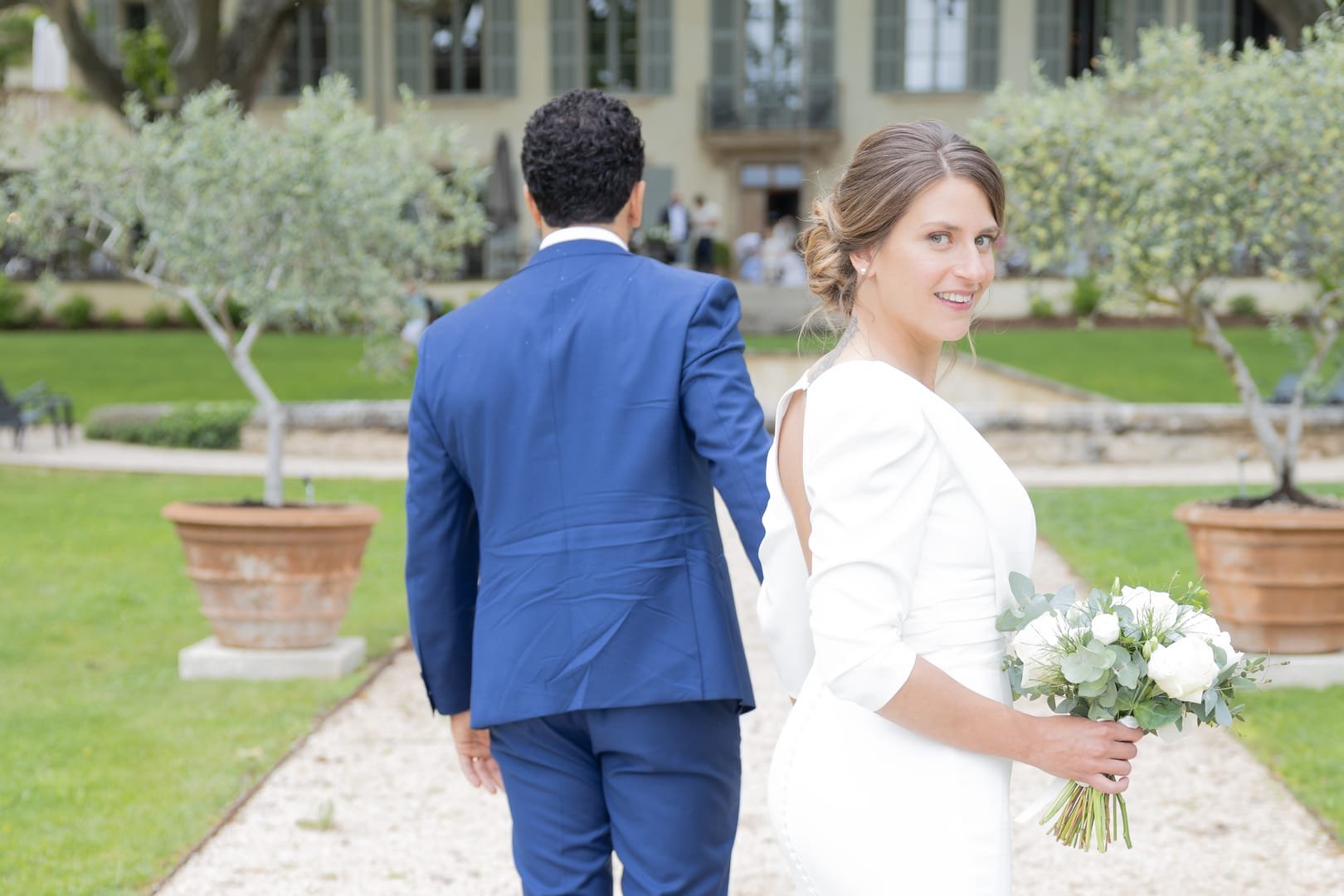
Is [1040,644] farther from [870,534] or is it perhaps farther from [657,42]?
[657,42]

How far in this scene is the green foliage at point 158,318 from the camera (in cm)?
2675

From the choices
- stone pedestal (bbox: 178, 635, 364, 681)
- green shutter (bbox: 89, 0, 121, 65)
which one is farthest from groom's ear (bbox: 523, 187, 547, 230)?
green shutter (bbox: 89, 0, 121, 65)

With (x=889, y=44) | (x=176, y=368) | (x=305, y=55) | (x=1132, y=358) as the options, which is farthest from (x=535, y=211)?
(x=305, y=55)

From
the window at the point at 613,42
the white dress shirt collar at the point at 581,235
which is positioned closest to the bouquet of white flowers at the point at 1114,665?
the white dress shirt collar at the point at 581,235

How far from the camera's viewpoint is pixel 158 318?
87.8 ft

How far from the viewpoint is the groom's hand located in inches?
103

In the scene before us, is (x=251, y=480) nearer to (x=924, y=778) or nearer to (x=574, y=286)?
(x=574, y=286)

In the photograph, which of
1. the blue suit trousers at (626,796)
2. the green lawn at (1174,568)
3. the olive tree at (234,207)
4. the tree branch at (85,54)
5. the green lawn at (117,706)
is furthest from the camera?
the tree branch at (85,54)

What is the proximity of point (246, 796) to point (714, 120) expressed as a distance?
87.7 ft

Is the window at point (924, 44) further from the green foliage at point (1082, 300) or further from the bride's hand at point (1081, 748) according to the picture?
the bride's hand at point (1081, 748)

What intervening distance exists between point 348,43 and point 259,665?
26.4 m

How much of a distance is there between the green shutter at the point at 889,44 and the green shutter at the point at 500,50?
7.12m

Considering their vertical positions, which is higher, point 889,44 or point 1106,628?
point 889,44

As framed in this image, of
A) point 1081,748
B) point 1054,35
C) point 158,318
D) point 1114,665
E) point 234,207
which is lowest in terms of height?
point 158,318
